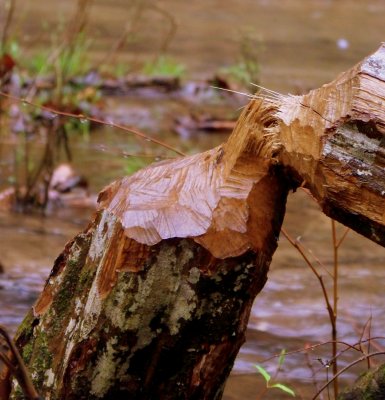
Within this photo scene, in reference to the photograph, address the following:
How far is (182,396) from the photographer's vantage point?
1.90m

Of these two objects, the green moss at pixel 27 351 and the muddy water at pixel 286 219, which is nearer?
the green moss at pixel 27 351

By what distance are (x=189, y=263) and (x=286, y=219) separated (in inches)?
106

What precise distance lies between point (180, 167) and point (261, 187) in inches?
7.5

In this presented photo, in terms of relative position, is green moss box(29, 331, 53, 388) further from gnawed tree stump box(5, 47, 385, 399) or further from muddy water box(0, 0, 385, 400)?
muddy water box(0, 0, 385, 400)

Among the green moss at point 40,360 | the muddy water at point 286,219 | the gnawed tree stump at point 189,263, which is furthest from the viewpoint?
the muddy water at point 286,219

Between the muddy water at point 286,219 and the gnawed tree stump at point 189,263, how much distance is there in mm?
476

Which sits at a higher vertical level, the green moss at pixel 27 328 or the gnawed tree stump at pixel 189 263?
the gnawed tree stump at pixel 189 263

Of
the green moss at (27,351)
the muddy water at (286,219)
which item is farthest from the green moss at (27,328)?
the muddy water at (286,219)

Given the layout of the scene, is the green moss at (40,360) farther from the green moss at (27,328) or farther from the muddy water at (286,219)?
the muddy water at (286,219)

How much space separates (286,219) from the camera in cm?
448

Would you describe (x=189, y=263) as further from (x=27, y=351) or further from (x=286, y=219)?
(x=286, y=219)

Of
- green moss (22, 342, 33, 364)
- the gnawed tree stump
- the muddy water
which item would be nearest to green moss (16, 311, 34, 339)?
green moss (22, 342, 33, 364)

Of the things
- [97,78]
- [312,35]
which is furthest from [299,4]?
[97,78]

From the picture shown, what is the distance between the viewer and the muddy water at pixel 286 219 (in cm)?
320
